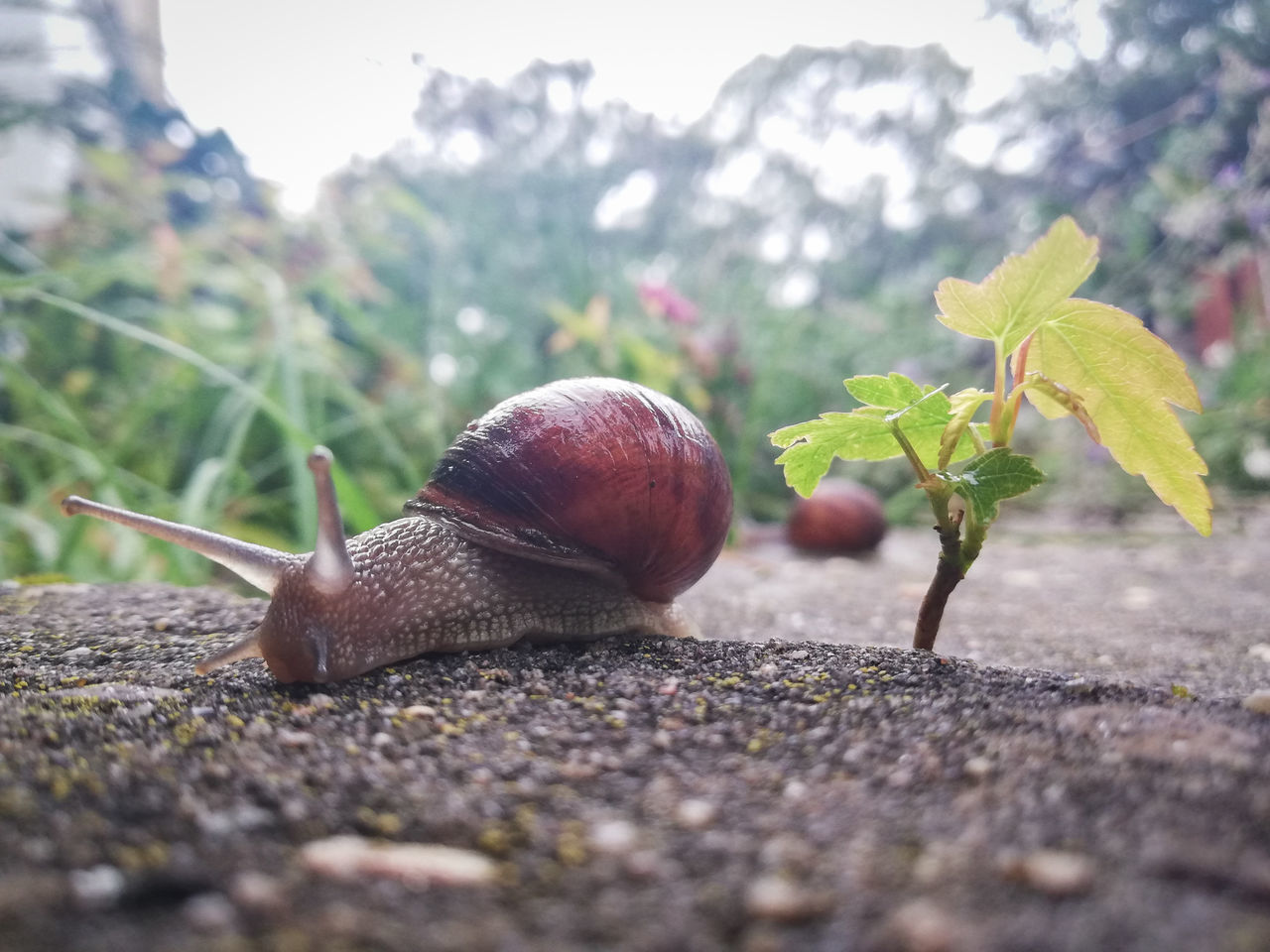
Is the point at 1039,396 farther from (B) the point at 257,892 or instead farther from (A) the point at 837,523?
(A) the point at 837,523

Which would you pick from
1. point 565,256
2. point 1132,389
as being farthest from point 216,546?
point 565,256

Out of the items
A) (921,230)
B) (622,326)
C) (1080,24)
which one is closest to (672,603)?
(1080,24)

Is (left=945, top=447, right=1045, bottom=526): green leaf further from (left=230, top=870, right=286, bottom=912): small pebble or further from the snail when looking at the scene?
(left=230, top=870, right=286, bottom=912): small pebble

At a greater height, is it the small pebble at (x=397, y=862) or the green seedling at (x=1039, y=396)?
the green seedling at (x=1039, y=396)

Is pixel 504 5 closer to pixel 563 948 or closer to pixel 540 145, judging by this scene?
pixel 563 948

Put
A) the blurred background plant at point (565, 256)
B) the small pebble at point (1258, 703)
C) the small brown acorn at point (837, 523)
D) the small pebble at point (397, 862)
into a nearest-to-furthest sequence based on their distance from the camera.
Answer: the small pebble at point (397, 862) → the small pebble at point (1258, 703) → the blurred background plant at point (565, 256) → the small brown acorn at point (837, 523)

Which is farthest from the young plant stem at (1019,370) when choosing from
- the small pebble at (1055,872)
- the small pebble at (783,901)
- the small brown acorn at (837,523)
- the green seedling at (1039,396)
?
the small brown acorn at (837,523)

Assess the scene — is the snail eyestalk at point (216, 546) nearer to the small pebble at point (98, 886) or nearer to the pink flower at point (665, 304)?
the small pebble at point (98, 886)
